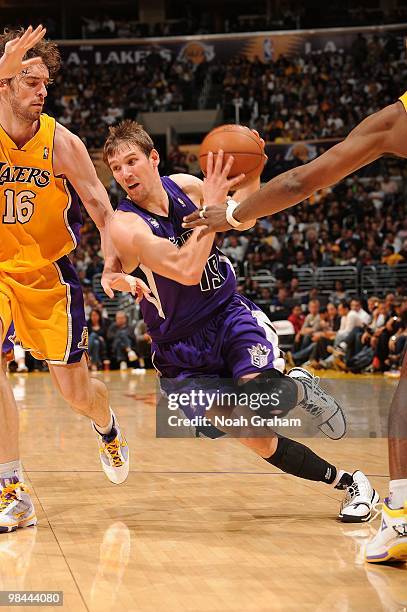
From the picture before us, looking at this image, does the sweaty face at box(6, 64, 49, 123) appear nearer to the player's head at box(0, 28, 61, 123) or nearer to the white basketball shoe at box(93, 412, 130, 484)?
the player's head at box(0, 28, 61, 123)

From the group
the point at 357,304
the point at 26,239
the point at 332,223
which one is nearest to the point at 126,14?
the point at 332,223

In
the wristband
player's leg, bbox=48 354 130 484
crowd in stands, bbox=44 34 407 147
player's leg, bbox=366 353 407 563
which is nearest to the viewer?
player's leg, bbox=366 353 407 563

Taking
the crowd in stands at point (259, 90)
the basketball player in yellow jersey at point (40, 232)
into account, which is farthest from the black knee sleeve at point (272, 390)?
the crowd in stands at point (259, 90)

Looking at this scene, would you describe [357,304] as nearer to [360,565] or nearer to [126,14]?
[360,565]

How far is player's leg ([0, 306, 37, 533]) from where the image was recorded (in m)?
4.12

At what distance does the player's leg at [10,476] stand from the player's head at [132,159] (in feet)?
3.17

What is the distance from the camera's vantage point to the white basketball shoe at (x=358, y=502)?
4.18 meters

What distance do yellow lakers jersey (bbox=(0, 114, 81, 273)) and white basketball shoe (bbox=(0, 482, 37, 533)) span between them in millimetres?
1145

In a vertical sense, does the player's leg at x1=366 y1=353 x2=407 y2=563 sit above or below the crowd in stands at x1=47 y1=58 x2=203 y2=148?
below

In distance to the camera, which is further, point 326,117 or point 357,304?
point 326,117

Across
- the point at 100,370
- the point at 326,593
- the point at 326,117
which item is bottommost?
the point at 100,370

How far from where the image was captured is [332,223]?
1952cm

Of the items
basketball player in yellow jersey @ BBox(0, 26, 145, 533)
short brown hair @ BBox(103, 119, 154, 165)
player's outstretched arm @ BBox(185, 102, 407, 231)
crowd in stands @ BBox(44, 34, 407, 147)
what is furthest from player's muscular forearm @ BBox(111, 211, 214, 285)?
crowd in stands @ BBox(44, 34, 407, 147)

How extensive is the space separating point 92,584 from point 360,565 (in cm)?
105
